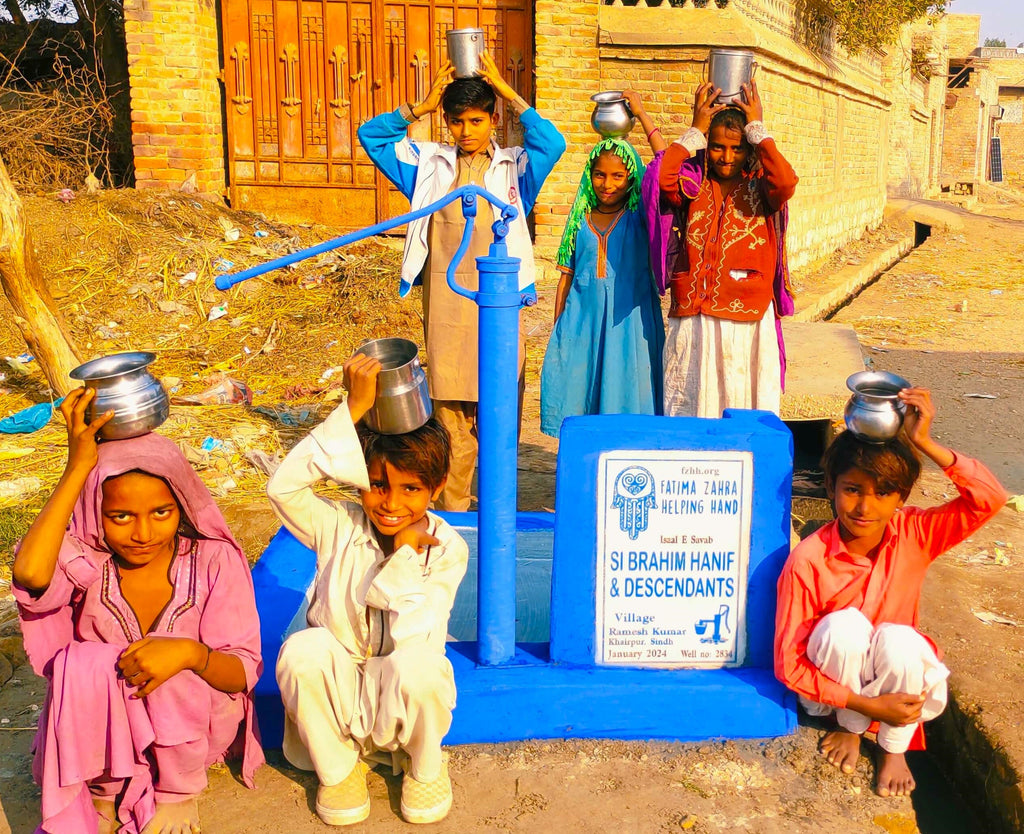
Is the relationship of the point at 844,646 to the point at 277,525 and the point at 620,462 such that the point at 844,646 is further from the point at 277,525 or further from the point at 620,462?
the point at 277,525

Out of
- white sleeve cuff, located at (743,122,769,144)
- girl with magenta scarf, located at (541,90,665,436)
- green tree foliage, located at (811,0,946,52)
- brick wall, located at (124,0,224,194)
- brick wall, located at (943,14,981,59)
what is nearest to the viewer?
white sleeve cuff, located at (743,122,769,144)

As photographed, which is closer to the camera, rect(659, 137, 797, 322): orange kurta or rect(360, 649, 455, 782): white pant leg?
rect(360, 649, 455, 782): white pant leg

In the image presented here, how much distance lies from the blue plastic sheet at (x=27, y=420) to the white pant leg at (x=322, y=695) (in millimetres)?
4008

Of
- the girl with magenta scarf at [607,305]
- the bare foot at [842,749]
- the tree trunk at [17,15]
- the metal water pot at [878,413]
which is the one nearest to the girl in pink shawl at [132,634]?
the bare foot at [842,749]

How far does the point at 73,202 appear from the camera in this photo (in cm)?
920

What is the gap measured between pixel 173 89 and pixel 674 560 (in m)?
8.11

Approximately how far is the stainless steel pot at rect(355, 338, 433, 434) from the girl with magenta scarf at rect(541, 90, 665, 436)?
1544 millimetres

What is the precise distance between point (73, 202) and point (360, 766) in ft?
26.2

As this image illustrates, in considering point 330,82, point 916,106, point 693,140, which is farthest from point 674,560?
point 916,106

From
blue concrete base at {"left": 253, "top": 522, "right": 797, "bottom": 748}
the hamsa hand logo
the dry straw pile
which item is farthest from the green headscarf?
the dry straw pile

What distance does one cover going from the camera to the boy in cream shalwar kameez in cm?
247

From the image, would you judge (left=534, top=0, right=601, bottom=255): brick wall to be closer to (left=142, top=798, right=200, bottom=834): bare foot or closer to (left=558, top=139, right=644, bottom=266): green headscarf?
(left=558, top=139, right=644, bottom=266): green headscarf

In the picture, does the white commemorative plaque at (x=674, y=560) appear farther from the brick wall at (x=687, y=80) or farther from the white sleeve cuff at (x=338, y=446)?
the brick wall at (x=687, y=80)

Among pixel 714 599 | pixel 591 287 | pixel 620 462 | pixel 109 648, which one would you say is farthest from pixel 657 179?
pixel 109 648
